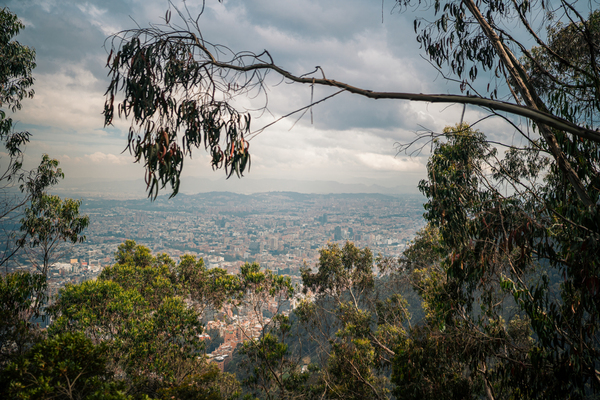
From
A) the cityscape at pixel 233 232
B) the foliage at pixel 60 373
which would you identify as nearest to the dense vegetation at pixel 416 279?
the foliage at pixel 60 373

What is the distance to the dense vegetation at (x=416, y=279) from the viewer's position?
190cm

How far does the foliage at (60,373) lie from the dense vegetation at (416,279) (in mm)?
14

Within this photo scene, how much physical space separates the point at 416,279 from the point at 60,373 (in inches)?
266

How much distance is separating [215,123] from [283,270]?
120ft

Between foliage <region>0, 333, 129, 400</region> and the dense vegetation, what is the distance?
14mm

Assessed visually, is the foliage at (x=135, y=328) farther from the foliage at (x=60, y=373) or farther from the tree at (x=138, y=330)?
the foliage at (x=60, y=373)

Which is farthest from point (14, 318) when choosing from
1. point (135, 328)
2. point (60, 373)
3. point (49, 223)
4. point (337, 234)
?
point (337, 234)

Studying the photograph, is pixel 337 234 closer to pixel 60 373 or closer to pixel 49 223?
pixel 49 223

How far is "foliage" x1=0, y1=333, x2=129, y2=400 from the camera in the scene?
2422 mm

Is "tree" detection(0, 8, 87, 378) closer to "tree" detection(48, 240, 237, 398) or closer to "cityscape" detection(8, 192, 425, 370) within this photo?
"tree" detection(48, 240, 237, 398)

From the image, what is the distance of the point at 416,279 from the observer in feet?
22.7

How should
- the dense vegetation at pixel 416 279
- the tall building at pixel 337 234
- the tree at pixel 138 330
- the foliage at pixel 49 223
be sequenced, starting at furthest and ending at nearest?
the tall building at pixel 337 234 → the foliage at pixel 49 223 → the tree at pixel 138 330 → the dense vegetation at pixel 416 279

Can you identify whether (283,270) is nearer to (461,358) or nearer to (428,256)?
(428,256)

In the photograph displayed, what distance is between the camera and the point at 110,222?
61875 millimetres
